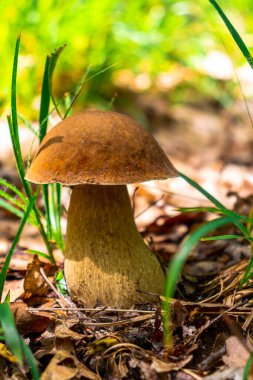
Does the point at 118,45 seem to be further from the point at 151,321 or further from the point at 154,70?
the point at 151,321

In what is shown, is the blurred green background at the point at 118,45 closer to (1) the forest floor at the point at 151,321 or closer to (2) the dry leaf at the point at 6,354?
(1) the forest floor at the point at 151,321

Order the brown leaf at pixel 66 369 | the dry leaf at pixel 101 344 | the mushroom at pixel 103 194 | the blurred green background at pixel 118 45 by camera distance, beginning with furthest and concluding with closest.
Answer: the blurred green background at pixel 118 45, the mushroom at pixel 103 194, the dry leaf at pixel 101 344, the brown leaf at pixel 66 369

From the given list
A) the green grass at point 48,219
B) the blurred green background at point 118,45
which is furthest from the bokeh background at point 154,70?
the green grass at point 48,219

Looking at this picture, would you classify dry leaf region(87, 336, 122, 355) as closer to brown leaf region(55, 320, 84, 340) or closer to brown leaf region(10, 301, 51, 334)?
brown leaf region(55, 320, 84, 340)

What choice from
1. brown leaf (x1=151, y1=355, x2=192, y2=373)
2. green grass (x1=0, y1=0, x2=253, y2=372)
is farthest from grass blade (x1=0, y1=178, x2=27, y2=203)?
brown leaf (x1=151, y1=355, x2=192, y2=373)

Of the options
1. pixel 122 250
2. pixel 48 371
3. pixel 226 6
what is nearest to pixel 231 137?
pixel 226 6

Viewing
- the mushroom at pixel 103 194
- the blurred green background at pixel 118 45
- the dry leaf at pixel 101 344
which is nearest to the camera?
the dry leaf at pixel 101 344

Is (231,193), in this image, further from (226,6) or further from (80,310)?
(226,6)

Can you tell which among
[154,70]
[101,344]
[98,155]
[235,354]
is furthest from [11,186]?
[154,70]
